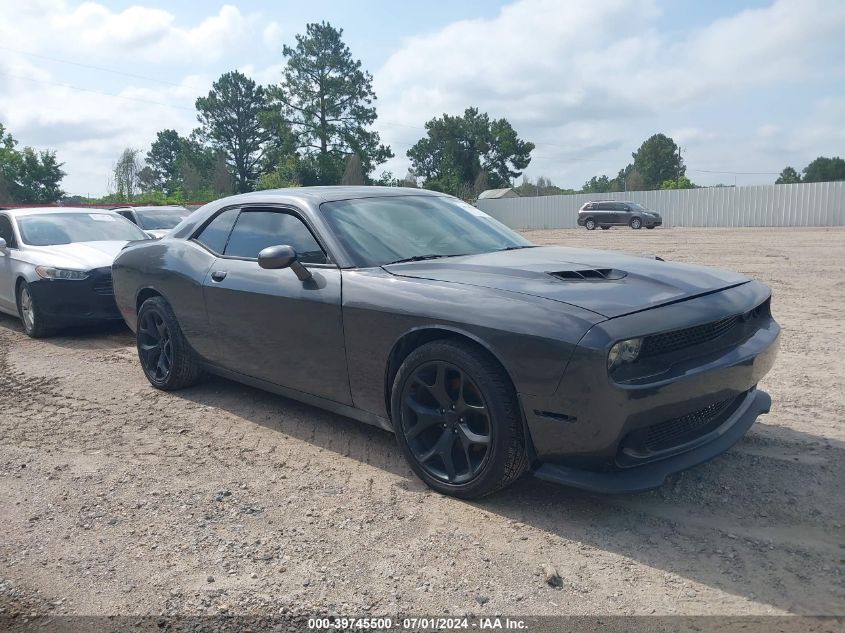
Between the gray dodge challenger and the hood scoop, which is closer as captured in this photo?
the gray dodge challenger

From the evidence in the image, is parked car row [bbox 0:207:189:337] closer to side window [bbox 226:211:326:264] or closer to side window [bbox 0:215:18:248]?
side window [bbox 0:215:18:248]

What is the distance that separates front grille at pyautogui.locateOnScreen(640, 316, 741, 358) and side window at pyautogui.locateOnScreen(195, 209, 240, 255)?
118 inches

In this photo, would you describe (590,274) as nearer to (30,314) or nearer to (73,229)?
(30,314)

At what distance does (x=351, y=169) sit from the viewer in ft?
176

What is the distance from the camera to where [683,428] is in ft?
10.4

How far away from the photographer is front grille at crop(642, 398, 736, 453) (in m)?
3.05

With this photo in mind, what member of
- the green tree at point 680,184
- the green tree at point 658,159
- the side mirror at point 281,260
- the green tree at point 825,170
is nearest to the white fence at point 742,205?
the green tree at point 680,184

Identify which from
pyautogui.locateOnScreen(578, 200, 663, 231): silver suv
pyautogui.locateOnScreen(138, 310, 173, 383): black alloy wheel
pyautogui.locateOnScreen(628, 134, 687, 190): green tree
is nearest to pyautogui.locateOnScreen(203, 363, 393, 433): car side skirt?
pyautogui.locateOnScreen(138, 310, 173, 383): black alloy wheel

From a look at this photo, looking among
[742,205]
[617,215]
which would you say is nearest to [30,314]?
[617,215]

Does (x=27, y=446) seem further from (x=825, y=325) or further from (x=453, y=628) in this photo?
(x=825, y=325)

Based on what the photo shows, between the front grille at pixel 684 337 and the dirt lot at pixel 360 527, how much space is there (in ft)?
2.45

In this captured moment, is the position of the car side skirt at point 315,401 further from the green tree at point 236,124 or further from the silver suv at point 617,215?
the green tree at point 236,124

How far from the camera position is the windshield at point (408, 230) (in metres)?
4.03

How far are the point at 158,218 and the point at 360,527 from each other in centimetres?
1195
